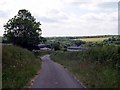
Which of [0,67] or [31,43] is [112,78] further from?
[31,43]

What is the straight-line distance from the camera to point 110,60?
1240 inches

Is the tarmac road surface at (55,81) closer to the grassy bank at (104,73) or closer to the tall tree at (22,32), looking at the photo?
the grassy bank at (104,73)

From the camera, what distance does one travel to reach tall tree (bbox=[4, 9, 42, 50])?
8650 cm

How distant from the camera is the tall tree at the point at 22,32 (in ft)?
284

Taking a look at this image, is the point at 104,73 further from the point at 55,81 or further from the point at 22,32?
the point at 22,32

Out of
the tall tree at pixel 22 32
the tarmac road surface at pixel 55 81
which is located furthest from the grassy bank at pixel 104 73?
the tall tree at pixel 22 32

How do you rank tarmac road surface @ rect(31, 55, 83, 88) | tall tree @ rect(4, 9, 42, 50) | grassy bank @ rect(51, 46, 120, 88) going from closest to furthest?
grassy bank @ rect(51, 46, 120, 88)
tarmac road surface @ rect(31, 55, 83, 88)
tall tree @ rect(4, 9, 42, 50)

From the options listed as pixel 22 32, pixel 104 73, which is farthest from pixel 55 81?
pixel 22 32

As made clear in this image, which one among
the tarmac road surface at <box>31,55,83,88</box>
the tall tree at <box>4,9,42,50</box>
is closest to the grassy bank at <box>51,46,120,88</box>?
the tarmac road surface at <box>31,55,83,88</box>

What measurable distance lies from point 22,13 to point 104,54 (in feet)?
193

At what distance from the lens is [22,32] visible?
3450 inches

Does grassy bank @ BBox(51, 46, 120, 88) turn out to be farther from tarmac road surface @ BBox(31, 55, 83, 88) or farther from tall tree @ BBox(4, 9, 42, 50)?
tall tree @ BBox(4, 9, 42, 50)

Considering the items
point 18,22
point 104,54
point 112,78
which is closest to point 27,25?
point 18,22

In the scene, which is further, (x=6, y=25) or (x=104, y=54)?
(x=6, y=25)
